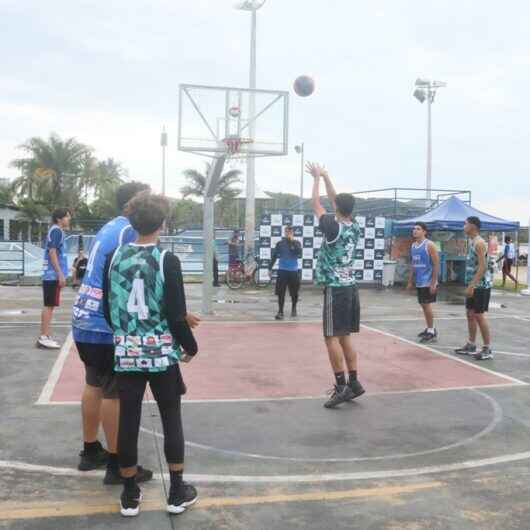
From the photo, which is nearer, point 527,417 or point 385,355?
point 527,417

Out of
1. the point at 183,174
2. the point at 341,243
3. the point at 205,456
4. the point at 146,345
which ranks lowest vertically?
the point at 205,456

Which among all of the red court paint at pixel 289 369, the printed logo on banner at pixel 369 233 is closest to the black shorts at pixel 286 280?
the red court paint at pixel 289 369

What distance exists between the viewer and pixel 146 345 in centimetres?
345

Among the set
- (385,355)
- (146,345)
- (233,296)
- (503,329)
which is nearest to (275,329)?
(385,355)

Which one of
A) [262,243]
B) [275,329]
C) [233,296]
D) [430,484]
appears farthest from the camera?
[262,243]

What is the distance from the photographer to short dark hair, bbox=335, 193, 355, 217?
5762mm

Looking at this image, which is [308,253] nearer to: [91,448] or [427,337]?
[427,337]

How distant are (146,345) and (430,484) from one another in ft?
6.66

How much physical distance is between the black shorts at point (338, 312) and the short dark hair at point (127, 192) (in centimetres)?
229

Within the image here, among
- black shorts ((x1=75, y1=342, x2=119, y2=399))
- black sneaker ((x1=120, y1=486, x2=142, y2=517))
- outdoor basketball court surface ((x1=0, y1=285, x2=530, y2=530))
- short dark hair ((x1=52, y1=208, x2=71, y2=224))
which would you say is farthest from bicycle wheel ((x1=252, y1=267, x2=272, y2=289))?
black sneaker ((x1=120, y1=486, x2=142, y2=517))

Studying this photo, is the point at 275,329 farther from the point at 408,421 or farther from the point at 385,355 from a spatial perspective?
the point at 408,421

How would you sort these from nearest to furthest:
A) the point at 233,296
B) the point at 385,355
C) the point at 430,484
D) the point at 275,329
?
1. the point at 430,484
2. the point at 385,355
3. the point at 275,329
4. the point at 233,296

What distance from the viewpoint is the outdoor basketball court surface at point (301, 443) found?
362 centimetres

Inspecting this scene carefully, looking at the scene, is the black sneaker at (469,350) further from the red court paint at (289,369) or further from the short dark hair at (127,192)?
the short dark hair at (127,192)
